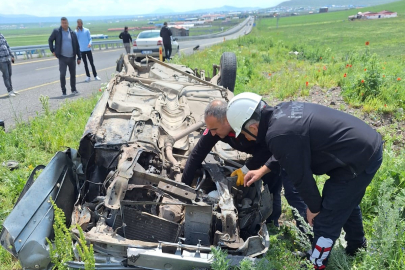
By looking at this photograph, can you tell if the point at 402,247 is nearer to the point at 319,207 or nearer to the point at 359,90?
the point at 319,207

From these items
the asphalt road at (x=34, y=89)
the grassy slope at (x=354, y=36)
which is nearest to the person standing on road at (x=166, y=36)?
the asphalt road at (x=34, y=89)

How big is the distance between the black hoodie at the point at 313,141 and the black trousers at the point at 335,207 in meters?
0.07

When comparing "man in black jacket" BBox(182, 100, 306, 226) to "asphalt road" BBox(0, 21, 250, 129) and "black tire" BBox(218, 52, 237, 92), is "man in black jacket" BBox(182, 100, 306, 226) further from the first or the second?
"asphalt road" BBox(0, 21, 250, 129)

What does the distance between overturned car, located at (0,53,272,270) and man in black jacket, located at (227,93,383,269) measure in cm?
51

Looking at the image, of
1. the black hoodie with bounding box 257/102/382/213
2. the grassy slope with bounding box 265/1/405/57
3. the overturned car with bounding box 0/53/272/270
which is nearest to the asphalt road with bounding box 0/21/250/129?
the overturned car with bounding box 0/53/272/270

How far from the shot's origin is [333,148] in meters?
2.35

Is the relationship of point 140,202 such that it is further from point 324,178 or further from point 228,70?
point 228,70

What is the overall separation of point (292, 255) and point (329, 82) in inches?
237

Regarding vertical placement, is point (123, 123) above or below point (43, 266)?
above

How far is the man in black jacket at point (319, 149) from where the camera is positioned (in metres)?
2.26

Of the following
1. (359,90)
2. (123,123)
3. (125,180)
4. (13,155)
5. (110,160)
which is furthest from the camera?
(359,90)

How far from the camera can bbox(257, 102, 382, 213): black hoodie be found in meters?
2.25

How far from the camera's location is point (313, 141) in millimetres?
A: 2316

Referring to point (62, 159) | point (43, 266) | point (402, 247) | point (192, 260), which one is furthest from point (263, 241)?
point (62, 159)
